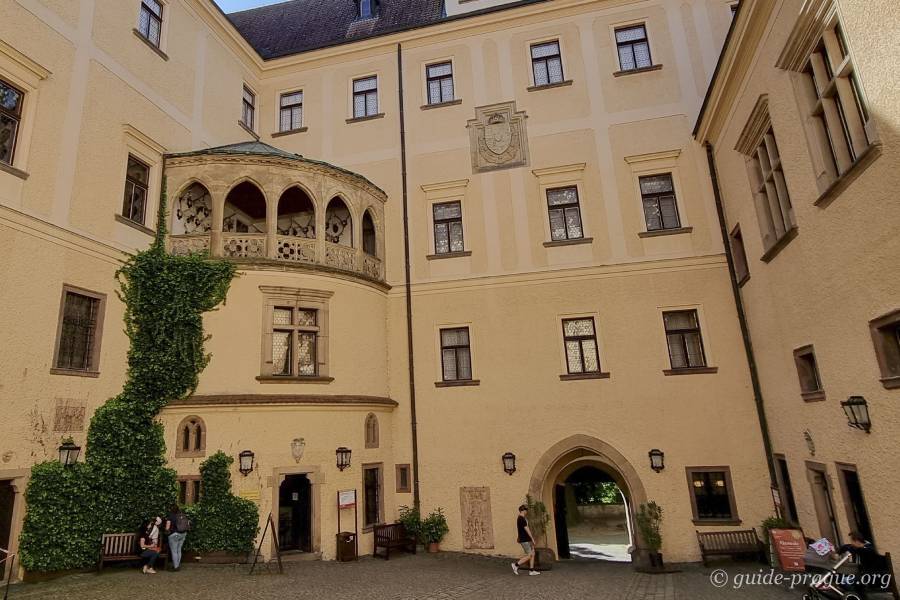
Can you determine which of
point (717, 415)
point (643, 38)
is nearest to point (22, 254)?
point (717, 415)

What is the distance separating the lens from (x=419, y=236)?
1712cm

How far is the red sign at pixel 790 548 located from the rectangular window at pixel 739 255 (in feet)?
19.6

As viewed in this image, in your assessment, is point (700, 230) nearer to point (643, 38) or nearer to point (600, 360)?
point (600, 360)

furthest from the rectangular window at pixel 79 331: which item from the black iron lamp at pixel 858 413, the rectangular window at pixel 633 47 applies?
the rectangular window at pixel 633 47

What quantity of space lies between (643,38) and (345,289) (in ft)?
40.2

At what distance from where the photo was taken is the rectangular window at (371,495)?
14250 mm

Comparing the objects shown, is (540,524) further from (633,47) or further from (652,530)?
(633,47)

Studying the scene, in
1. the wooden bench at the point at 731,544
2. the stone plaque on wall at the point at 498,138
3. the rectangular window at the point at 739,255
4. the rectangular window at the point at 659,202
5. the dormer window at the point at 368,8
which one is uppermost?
the dormer window at the point at 368,8

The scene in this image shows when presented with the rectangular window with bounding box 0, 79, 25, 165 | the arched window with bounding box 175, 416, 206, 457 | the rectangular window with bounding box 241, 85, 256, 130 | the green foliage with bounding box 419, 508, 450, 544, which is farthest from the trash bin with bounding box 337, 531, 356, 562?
the rectangular window with bounding box 241, 85, 256, 130

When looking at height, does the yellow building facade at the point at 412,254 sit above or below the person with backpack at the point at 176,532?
above

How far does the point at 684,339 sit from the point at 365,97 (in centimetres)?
1303

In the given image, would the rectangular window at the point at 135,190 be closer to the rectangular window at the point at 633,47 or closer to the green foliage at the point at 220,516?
the green foliage at the point at 220,516

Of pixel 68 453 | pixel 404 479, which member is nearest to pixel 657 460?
pixel 404 479

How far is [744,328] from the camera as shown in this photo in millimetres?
14312
